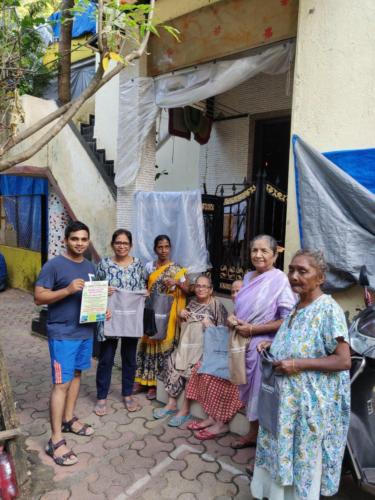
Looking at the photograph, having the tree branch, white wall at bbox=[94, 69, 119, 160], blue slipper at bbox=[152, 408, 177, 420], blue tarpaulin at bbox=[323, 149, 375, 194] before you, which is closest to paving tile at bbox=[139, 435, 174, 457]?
blue slipper at bbox=[152, 408, 177, 420]

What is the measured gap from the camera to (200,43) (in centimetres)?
486

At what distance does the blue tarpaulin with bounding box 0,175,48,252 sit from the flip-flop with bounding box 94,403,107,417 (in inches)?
236

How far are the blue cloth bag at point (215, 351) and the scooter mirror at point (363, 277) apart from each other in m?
1.20

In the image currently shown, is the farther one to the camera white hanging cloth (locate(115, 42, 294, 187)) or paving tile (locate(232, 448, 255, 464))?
white hanging cloth (locate(115, 42, 294, 187))

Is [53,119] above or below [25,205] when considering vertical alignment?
above

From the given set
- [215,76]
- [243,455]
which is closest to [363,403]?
[243,455]

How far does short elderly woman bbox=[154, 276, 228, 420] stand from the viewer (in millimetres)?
3598

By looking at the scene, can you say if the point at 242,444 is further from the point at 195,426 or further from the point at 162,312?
the point at 162,312

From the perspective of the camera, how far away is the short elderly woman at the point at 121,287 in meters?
3.62

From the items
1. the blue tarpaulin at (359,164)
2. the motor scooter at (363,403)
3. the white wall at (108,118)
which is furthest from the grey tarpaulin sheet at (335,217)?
the white wall at (108,118)

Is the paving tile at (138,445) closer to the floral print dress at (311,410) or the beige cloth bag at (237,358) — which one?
the beige cloth bag at (237,358)

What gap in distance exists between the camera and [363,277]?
3.12 meters

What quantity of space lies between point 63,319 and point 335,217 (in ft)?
7.87

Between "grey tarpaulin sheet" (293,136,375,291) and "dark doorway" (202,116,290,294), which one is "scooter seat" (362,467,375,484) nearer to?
"grey tarpaulin sheet" (293,136,375,291)
